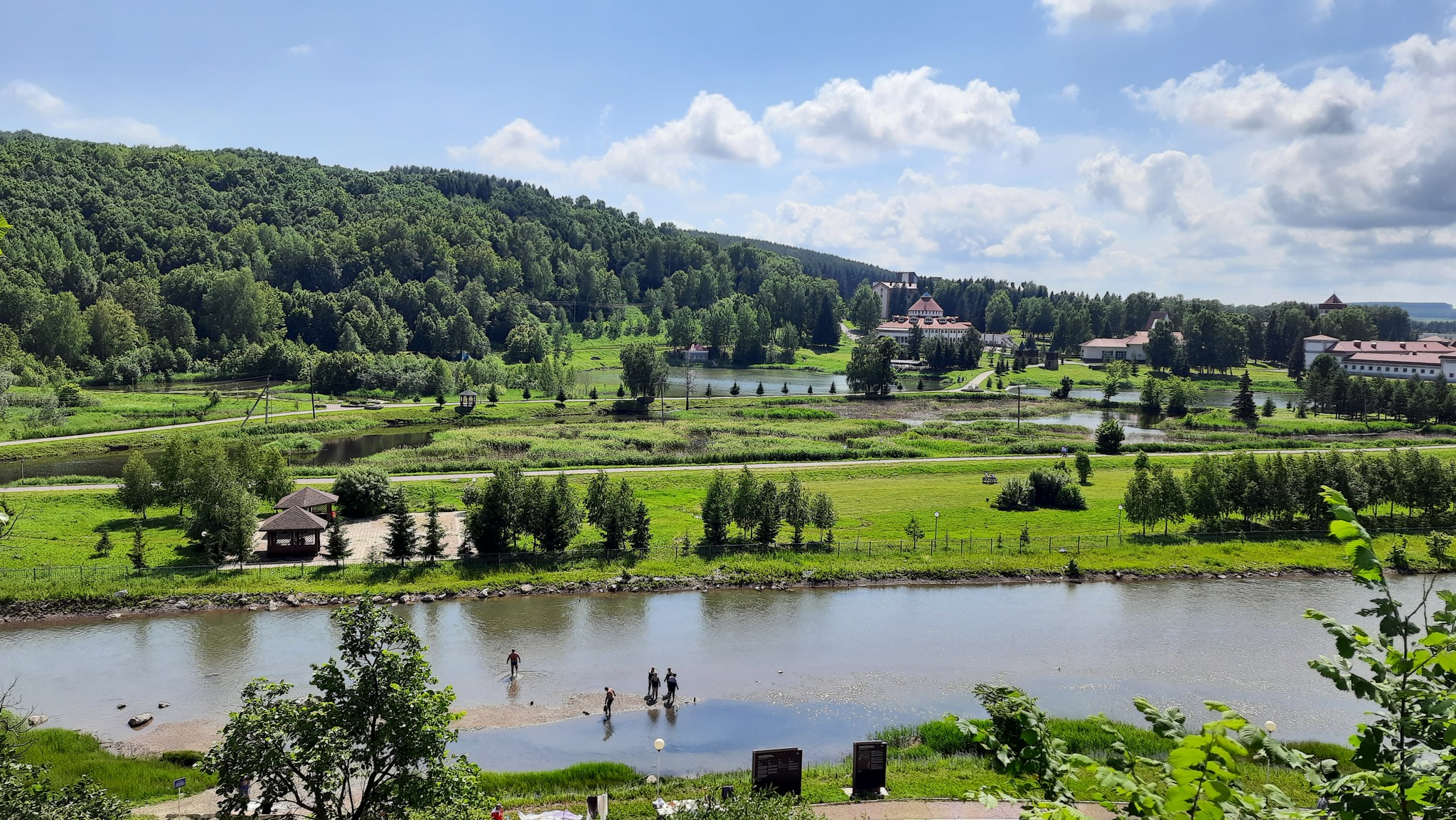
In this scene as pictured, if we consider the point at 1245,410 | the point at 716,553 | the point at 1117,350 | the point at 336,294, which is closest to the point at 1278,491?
the point at 716,553

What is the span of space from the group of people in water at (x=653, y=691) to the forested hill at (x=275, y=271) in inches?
3553

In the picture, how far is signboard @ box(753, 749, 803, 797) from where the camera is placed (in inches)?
715

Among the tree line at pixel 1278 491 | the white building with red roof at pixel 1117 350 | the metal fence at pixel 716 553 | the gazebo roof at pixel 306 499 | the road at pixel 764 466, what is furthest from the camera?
the white building with red roof at pixel 1117 350

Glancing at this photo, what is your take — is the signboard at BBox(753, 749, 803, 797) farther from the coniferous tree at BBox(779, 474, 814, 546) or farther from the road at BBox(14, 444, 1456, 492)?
the road at BBox(14, 444, 1456, 492)

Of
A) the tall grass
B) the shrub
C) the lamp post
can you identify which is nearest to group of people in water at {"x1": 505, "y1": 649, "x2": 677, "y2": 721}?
the lamp post

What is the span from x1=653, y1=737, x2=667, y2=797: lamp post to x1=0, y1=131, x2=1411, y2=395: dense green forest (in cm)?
7514

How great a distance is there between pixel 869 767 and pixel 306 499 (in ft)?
92.5

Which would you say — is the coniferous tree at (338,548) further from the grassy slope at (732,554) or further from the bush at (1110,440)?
the bush at (1110,440)

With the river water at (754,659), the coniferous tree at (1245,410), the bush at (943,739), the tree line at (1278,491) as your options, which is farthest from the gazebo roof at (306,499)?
the coniferous tree at (1245,410)

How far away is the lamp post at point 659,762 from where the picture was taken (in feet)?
58.7

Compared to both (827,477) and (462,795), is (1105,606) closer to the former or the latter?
(827,477)

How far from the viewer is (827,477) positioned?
51.8 meters

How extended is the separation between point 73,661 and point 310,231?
470ft

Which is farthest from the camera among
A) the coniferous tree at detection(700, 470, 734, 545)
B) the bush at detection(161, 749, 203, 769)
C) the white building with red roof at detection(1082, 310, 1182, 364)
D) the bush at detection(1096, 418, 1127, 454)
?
the white building with red roof at detection(1082, 310, 1182, 364)
